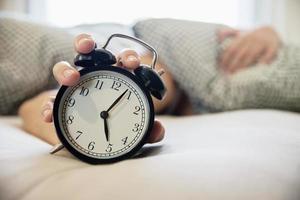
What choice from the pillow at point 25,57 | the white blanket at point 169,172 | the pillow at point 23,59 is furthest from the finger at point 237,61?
the white blanket at point 169,172

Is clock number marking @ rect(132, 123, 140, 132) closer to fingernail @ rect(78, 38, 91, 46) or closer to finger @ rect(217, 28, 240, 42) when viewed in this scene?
fingernail @ rect(78, 38, 91, 46)

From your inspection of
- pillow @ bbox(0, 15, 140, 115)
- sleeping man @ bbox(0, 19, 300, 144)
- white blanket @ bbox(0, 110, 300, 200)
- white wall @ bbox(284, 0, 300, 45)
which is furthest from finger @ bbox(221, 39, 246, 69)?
white wall @ bbox(284, 0, 300, 45)

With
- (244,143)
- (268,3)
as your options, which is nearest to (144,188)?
(244,143)

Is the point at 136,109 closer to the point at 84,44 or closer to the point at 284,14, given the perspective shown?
the point at 84,44

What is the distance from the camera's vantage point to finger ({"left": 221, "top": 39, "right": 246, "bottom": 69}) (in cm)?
137

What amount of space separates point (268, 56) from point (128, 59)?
792 mm

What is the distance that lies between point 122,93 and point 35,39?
629 millimetres

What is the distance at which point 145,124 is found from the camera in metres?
0.65

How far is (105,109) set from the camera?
25.3 inches

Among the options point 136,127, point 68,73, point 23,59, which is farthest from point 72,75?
point 23,59

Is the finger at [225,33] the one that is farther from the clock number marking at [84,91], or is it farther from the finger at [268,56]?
the clock number marking at [84,91]

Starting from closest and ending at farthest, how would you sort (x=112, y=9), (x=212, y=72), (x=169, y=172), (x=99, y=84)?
(x=169, y=172)
(x=99, y=84)
(x=212, y=72)
(x=112, y=9)

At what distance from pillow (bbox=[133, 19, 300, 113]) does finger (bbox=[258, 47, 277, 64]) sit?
2 cm

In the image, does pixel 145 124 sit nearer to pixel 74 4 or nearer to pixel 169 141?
pixel 169 141
